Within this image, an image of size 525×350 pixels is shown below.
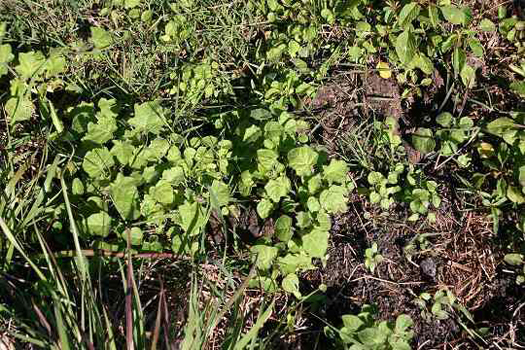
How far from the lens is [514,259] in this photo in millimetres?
2400

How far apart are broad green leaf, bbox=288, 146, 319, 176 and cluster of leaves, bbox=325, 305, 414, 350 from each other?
0.58m

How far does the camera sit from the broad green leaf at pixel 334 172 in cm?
238

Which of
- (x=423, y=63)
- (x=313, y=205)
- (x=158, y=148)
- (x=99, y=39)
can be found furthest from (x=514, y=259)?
(x=99, y=39)

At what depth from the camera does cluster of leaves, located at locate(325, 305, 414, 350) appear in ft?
6.95

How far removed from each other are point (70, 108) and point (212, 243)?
89cm

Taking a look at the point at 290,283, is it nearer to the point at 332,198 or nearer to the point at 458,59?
the point at 332,198

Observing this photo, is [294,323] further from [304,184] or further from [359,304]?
[304,184]

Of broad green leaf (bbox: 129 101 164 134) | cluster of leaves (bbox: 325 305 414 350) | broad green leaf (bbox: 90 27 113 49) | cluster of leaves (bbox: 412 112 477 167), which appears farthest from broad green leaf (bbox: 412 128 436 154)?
broad green leaf (bbox: 90 27 113 49)

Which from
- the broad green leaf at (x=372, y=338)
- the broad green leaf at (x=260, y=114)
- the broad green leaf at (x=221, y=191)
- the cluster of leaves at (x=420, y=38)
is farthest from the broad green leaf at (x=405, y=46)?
the broad green leaf at (x=372, y=338)

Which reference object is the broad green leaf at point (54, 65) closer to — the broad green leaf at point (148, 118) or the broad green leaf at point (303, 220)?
the broad green leaf at point (148, 118)

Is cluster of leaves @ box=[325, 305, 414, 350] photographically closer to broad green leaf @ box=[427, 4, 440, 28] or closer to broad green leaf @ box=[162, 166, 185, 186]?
broad green leaf @ box=[162, 166, 185, 186]

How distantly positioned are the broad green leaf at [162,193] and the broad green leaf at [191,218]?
72mm

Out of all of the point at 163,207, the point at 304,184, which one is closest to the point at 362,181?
the point at 304,184

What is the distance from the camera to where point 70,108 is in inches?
106
